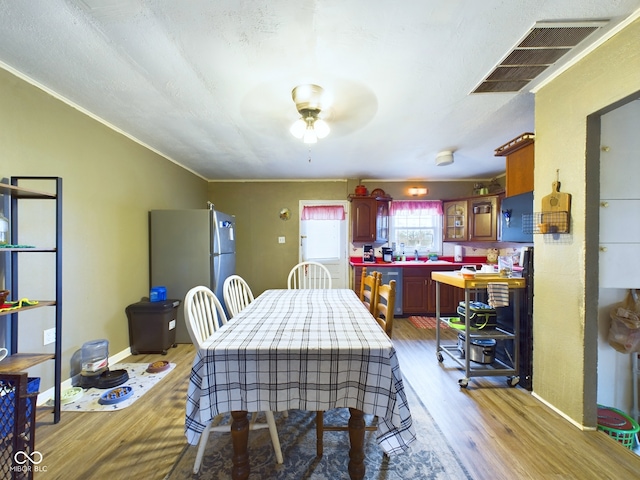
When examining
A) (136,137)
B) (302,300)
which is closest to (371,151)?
(302,300)

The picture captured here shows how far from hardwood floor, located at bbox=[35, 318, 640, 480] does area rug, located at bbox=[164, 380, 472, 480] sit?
7cm

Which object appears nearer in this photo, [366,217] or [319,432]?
[319,432]

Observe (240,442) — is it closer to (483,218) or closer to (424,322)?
(424,322)

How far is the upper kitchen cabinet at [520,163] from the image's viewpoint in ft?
7.41

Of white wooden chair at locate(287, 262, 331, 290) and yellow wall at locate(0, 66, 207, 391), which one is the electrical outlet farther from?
white wooden chair at locate(287, 262, 331, 290)

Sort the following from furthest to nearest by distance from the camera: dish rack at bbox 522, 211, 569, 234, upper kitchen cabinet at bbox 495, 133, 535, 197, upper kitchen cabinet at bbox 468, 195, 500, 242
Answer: upper kitchen cabinet at bbox 468, 195, 500, 242 → upper kitchen cabinet at bbox 495, 133, 535, 197 → dish rack at bbox 522, 211, 569, 234

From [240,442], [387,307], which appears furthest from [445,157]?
[240,442]

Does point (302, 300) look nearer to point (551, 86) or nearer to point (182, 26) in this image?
point (182, 26)

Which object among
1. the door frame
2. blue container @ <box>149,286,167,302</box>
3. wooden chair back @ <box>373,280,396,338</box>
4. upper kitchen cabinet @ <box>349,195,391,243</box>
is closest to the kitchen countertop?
the door frame

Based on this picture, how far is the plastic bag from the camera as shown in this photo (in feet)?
5.66

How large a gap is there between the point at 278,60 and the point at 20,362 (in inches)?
91.1

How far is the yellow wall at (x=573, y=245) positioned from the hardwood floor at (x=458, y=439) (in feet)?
0.71

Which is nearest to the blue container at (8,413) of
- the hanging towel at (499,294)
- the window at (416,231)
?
the hanging towel at (499,294)

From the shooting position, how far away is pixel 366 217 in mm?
4660
